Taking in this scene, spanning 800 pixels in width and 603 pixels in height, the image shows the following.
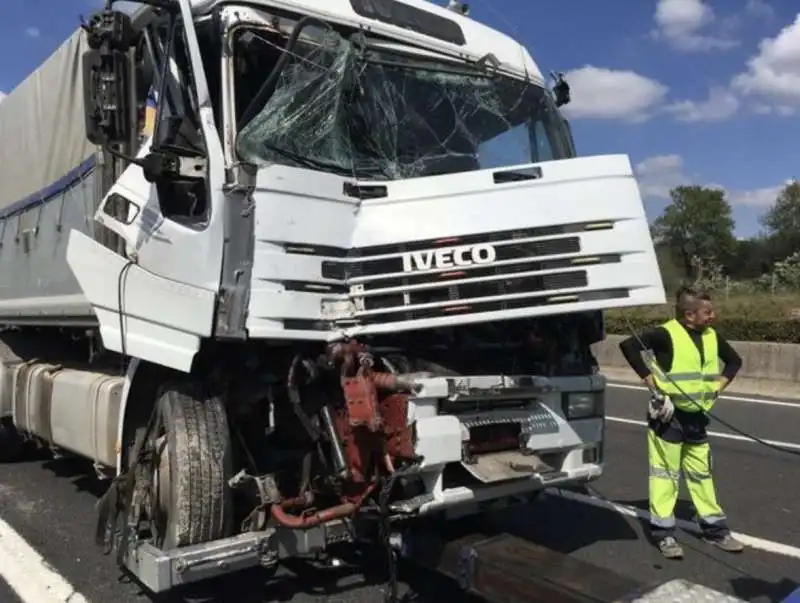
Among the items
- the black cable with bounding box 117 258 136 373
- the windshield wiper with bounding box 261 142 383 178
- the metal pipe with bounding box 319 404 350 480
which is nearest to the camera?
the metal pipe with bounding box 319 404 350 480

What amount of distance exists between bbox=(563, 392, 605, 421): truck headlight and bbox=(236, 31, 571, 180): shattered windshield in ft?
4.63

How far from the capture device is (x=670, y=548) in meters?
5.54

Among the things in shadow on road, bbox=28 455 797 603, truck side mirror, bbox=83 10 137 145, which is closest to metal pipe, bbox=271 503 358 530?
shadow on road, bbox=28 455 797 603

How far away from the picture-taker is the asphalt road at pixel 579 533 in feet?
16.5

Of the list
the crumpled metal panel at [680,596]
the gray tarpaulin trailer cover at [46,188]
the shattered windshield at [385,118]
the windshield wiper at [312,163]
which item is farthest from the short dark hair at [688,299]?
the gray tarpaulin trailer cover at [46,188]

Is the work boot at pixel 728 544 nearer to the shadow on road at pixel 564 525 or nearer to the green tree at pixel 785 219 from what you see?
the shadow on road at pixel 564 525

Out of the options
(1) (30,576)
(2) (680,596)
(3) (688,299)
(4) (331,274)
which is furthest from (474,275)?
(1) (30,576)

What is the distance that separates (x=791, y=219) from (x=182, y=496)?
173ft

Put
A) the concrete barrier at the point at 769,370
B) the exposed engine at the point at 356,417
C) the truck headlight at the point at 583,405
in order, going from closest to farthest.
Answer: the exposed engine at the point at 356,417, the truck headlight at the point at 583,405, the concrete barrier at the point at 769,370

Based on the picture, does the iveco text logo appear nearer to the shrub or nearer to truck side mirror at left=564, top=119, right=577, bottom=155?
truck side mirror at left=564, top=119, right=577, bottom=155

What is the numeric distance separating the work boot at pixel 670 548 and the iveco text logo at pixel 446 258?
2503mm

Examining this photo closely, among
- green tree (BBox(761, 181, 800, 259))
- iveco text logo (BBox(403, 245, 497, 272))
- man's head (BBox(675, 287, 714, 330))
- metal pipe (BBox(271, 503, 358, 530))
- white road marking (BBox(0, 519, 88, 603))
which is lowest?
white road marking (BBox(0, 519, 88, 603))

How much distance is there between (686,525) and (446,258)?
3.23 m

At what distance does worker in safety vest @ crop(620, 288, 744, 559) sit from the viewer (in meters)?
5.68
